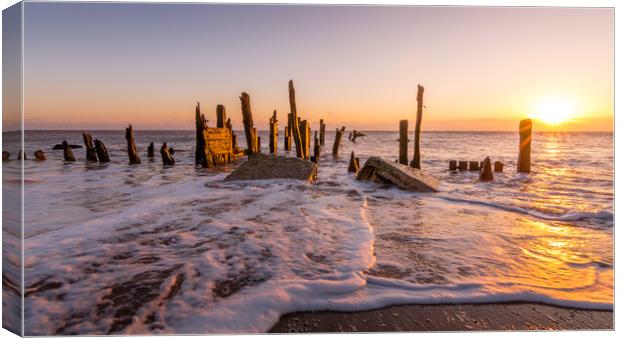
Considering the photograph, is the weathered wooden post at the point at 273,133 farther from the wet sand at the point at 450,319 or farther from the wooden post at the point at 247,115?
the wet sand at the point at 450,319

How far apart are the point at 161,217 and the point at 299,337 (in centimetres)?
454

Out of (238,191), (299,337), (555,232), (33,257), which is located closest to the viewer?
(299,337)

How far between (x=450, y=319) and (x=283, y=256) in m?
2.07

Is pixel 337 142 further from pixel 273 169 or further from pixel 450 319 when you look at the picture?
pixel 450 319

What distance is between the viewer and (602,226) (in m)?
6.20

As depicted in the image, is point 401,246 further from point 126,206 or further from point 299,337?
point 126,206

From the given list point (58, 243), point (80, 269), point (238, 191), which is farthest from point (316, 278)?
point (238, 191)

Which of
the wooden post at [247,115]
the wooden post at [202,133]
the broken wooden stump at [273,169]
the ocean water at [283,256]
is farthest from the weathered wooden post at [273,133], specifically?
the ocean water at [283,256]

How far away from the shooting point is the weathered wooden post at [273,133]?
21.5 metres

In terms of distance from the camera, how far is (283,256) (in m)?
4.38

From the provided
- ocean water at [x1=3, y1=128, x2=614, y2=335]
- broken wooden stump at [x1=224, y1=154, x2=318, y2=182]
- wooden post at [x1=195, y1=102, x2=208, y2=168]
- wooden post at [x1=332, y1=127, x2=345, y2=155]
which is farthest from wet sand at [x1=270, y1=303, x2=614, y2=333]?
wooden post at [x1=332, y1=127, x2=345, y2=155]

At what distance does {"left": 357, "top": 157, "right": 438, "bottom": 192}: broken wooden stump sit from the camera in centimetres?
977

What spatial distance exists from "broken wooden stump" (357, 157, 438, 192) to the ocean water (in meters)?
0.96

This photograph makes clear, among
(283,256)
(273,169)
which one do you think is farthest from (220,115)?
(283,256)
